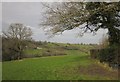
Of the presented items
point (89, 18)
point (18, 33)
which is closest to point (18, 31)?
point (18, 33)

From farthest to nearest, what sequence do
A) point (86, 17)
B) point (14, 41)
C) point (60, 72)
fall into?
point (14, 41)
point (86, 17)
point (60, 72)

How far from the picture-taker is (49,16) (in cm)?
3378

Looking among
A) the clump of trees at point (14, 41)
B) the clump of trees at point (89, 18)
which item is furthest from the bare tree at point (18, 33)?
the clump of trees at point (89, 18)

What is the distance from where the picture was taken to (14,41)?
7381 centimetres

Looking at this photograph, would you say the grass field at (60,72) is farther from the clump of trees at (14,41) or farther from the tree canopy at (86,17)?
the clump of trees at (14,41)

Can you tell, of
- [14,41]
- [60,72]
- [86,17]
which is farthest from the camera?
[14,41]

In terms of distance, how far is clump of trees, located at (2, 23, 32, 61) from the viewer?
62753 millimetres

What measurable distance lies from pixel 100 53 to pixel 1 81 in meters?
18.7

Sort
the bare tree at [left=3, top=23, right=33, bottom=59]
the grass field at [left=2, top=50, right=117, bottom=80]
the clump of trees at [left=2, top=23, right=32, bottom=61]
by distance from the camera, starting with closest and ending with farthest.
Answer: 1. the grass field at [left=2, top=50, right=117, bottom=80]
2. the clump of trees at [left=2, top=23, right=32, bottom=61]
3. the bare tree at [left=3, top=23, right=33, bottom=59]

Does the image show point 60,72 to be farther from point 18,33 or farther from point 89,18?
point 18,33

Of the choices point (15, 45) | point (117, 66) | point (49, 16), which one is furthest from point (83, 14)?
point (15, 45)

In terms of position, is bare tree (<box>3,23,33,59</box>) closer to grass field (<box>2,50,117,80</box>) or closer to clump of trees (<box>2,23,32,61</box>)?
clump of trees (<box>2,23,32,61</box>)

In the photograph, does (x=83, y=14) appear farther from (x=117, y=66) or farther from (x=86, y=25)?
(x=117, y=66)

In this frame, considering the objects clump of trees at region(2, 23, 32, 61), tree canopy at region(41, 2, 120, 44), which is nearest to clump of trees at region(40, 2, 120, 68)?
tree canopy at region(41, 2, 120, 44)
